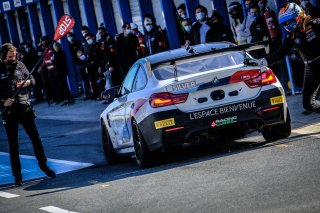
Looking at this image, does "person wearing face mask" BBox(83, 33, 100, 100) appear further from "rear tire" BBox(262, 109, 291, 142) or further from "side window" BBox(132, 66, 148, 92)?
"rear tire" BBox(262, 109, 291, 142)

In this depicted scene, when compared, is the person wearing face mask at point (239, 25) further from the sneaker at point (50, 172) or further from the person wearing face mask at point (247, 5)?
the sneaker at point (50, 172)

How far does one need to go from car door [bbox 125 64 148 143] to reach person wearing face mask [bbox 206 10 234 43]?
21.5 ft

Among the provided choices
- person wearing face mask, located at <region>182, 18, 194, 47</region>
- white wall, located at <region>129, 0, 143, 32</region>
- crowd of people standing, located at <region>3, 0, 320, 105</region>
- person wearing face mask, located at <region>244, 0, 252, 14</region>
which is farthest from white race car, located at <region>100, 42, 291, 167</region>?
white wall, located at <region>129, 0, 143, 32</region>

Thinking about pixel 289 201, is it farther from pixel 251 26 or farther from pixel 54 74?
pixel 54 74

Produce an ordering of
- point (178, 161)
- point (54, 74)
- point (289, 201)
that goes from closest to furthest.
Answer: point (289, 201) → point (178, 161) → point (54, 74)

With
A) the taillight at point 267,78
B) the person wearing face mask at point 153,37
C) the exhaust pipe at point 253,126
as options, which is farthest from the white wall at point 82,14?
the exhaust pipe at point 253,126

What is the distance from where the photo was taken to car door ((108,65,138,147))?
1171 centimetres

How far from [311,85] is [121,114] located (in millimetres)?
2544

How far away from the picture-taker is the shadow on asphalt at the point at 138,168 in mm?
10578

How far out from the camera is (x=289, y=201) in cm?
693

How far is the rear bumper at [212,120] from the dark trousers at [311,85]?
99 cm

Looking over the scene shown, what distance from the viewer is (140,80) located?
37.3 feet

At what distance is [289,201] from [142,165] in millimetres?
4206

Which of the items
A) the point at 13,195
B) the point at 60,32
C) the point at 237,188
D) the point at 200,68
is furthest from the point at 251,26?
the point at 237,188
